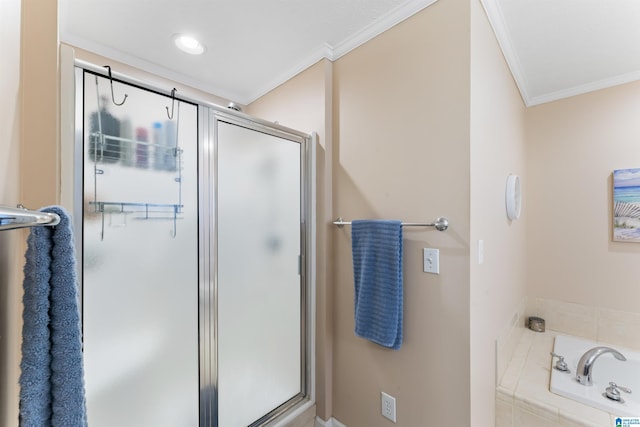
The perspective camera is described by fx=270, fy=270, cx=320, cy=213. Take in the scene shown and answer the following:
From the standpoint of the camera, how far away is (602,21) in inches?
59.0

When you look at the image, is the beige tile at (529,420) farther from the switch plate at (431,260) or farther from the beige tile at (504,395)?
the switch plate at (431,260)

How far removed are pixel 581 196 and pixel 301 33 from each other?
2564mm

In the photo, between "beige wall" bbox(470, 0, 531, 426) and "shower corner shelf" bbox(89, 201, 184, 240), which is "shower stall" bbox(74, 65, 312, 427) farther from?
"beige wall" bbox(470, 0, 531, 426)

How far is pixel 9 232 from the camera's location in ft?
1.66

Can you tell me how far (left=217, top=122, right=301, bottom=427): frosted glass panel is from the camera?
1.36 meters

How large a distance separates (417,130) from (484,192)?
0.47m

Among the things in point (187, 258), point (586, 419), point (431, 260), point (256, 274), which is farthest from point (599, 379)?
point (187, 258)

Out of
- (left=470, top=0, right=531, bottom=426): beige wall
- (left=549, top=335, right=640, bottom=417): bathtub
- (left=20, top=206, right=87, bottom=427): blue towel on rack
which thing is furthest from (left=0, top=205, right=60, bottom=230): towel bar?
(left=549, top=335, right=640, bottom=417): bathtub

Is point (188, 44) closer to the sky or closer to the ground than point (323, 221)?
closer to the sky

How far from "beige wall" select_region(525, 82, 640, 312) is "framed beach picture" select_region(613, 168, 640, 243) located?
5 cm

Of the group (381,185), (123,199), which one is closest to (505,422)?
(381,185)

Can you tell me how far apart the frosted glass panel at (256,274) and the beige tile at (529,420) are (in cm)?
124

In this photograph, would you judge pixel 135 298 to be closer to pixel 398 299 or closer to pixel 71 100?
pixel 71 100

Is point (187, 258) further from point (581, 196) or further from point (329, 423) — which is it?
point (581, 196)
